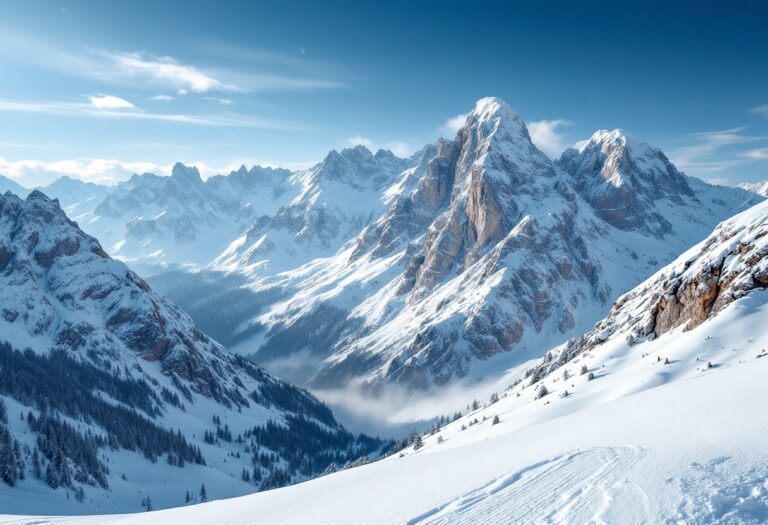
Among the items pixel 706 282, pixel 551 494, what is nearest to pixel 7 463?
pixel 551 494

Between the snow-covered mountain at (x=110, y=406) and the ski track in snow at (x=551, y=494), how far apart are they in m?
76.7

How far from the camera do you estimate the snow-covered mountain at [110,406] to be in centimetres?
9244

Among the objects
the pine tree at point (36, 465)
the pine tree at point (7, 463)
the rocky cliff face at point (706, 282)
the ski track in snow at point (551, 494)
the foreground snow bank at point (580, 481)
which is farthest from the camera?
the pine tree at point (36, 465)

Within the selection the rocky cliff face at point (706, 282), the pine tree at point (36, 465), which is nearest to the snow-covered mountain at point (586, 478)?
the rocky cliff face at point (706, 282)

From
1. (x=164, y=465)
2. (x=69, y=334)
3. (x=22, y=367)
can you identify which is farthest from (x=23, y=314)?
(x=164, y=465)

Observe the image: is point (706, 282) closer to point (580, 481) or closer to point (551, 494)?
point (580, 481)

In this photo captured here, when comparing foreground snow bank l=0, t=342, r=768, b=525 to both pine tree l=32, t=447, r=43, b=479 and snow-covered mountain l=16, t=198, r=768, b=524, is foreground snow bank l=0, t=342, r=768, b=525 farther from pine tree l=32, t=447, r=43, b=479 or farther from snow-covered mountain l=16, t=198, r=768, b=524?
pine tree l=32, t=447, r=43, b=479

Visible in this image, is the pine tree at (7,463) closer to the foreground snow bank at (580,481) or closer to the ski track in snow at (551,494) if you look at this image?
the foreground snow bank at (580,481)

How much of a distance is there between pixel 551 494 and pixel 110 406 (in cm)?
14414

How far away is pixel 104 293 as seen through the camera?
609 feet

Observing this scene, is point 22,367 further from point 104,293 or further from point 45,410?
point 104,293

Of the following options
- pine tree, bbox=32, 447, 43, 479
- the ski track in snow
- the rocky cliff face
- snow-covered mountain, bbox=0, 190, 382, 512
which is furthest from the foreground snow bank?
pine tree, bbox=32, 447, 43, 479

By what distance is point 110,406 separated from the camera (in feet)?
438

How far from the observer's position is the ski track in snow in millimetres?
14117
